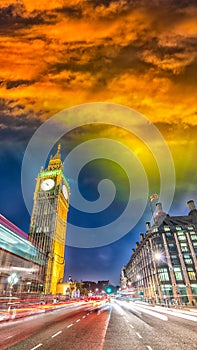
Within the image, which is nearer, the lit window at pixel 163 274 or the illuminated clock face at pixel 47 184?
the lit window at pixel 163 274

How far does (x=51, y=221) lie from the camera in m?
101

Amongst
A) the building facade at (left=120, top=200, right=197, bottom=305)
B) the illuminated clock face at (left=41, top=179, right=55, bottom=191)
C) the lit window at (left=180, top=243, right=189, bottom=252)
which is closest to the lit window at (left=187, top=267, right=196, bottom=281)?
the building facade at (left=120, top=200, right=197, bottom=305)

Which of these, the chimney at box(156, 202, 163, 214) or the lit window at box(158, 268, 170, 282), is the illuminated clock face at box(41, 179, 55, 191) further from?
the lit window at box(158, 268, 170, 282)

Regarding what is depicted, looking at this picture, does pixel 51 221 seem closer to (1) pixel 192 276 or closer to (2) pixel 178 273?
(2) pixel 178 273

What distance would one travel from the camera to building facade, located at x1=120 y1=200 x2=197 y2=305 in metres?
69.6

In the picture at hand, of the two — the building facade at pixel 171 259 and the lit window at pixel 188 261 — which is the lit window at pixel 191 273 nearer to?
the building facade at pixel 171 259

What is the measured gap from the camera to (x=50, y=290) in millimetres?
82562

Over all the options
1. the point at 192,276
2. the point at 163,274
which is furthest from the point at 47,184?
the point at 192,276

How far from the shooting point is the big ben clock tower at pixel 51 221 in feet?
296

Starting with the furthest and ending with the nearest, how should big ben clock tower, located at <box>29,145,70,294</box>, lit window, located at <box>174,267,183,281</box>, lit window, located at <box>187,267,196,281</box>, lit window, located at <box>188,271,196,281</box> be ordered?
big ben clock tower, located at <box>29,145,70,294</box>
lit window, located at <box>174,267,183,281</box>
lit window, located at <box>187,267,196,281</box>
lit window, located at <box>188,271,196,281</box>

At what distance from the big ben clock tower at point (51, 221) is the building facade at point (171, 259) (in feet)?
124

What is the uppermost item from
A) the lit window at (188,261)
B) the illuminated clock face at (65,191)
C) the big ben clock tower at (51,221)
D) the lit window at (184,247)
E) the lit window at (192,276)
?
the illuminated clock face at (65,191)

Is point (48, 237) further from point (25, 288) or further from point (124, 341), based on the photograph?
point (124, 341)

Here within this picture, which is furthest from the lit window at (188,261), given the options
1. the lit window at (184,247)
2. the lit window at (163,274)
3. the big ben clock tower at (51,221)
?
the big ben clock tower at (51,221)
